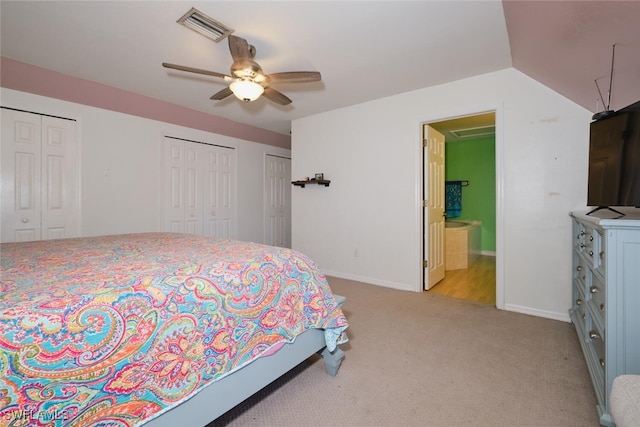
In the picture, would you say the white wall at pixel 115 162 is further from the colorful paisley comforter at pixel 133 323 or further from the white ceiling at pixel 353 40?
the colorful paisley comforter at pixel 133 323

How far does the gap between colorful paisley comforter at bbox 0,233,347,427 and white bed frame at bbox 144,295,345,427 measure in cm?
5

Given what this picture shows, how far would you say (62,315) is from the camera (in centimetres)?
83

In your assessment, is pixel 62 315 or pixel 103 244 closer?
pixel 62 315

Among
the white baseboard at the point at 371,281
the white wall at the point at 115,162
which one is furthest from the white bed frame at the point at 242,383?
the white wall at the point at 115,162

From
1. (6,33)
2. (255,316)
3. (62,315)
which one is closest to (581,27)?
(255,316)

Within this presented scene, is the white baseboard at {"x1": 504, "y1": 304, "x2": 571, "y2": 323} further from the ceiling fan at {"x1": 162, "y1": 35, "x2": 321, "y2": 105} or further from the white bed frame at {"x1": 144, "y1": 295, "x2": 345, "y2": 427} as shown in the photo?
the ceiling fan at {"x1": 162, "y1": 35, "x2": 321, "y2": 105}

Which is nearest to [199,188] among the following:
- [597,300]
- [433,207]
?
[433,207]

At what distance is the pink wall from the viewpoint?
262cm

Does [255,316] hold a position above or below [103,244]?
below

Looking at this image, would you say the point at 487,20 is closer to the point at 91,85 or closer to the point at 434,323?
the point at 434,323

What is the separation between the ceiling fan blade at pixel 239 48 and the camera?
182 centimetres

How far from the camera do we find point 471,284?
359 centimetres

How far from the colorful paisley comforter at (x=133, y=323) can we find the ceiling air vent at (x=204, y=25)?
1.63m

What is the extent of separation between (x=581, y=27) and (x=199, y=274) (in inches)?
96.9
